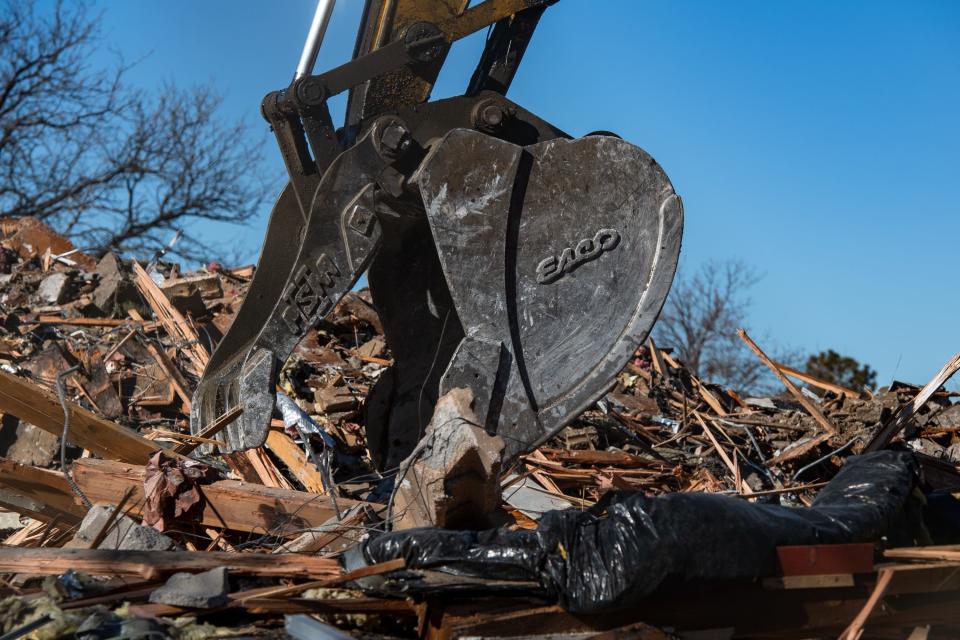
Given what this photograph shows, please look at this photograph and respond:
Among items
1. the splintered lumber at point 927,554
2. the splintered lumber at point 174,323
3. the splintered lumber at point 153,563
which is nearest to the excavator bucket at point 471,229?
the splintered lumber at point 153,563

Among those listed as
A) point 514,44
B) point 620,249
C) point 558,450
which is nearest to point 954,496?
point 620,249

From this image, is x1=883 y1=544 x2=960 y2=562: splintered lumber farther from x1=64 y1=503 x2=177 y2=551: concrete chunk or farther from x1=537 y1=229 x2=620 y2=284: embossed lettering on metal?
x1=64 y1=503 x2=177 y2=551: concrete chunk

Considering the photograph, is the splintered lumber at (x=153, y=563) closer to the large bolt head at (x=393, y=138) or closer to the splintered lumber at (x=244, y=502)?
the splintered lumber at (x=244, y=502)

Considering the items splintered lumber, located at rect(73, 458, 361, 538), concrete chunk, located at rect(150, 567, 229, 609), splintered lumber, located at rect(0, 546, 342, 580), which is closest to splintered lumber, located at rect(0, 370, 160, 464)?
splintered lumber, located at rect(73, 458, 361, 538)

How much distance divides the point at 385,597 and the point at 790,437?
4.56 metres

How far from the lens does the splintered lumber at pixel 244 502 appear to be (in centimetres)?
436

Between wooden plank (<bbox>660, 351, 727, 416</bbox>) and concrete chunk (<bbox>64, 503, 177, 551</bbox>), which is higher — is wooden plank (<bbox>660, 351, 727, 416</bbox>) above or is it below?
above

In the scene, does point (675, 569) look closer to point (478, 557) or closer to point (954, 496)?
point (478, 557)

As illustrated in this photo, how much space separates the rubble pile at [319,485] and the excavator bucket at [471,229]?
315 millimetres

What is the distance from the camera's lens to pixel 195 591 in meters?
3.22

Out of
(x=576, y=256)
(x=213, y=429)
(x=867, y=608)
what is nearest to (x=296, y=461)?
(x=213, y=429)

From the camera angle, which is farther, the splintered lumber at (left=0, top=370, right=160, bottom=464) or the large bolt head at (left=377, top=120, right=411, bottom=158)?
the splintered lumber at (left=0, top=370, right=160, bottom=464)

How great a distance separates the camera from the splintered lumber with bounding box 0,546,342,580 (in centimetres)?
343

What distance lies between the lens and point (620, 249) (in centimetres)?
430
